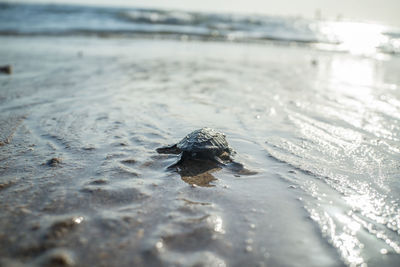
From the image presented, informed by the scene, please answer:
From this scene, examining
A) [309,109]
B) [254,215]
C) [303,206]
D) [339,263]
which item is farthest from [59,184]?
[309,109]

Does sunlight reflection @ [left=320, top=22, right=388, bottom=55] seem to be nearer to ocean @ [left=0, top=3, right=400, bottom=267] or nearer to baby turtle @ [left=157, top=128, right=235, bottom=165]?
ocean @ [left=0, top=3, right=400, bottom=267]

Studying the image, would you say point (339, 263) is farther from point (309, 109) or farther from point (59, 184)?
point (309, 109)

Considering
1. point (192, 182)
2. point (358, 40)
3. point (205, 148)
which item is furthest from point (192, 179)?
point (358, 40)

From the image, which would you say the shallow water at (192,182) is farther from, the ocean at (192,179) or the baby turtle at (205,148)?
the baby turtle at (205,148)

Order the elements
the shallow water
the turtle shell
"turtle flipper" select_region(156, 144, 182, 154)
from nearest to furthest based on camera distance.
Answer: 1. the shallow water
2. the turtle shell
3. "turtle flipper" select_region(156, 144, 182, 154)

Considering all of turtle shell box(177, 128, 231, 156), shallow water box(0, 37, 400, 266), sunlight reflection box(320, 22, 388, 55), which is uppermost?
sunlight reflection box(320, 22, 388, 55)

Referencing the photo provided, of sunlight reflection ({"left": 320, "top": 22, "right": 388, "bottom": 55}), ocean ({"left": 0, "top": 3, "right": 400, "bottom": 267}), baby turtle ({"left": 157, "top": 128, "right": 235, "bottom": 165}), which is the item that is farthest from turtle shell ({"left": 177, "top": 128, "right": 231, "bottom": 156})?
sunlight reflection ({"left": 320, "top": 22, "right": 388, "bottom": 55})
